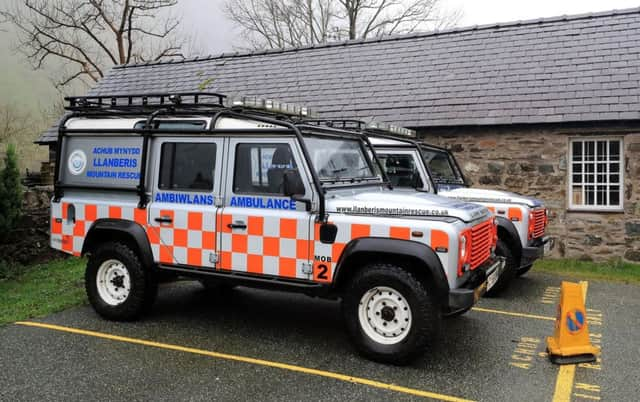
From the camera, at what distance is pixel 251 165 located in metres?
5.29

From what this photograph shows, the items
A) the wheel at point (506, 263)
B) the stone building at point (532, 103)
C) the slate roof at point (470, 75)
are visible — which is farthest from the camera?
the slate roof at point (470, 75)

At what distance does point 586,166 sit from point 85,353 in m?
9.46

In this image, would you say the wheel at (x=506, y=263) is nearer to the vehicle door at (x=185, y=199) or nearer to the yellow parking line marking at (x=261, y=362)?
the yellow parking line marking at (x=261, y=362)

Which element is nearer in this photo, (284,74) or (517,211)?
(517,211)

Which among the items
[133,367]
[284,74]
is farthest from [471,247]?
[284,74]

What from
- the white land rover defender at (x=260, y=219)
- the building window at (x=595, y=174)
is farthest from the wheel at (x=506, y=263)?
the building window at (x=595, y=174)

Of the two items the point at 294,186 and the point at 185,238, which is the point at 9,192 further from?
the point at 294,186

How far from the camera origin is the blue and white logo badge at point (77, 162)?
611 centimetres

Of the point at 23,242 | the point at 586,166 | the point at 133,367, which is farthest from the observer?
the point at 586,166

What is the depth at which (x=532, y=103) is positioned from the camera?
36.3ft

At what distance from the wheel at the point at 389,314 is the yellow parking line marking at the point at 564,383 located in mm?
1004

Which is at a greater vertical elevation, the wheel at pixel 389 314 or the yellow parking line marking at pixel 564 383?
the wheel at pixel 389 314

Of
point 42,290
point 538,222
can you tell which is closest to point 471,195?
point 538,222

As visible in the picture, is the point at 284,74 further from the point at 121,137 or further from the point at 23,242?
the point at 121,137
